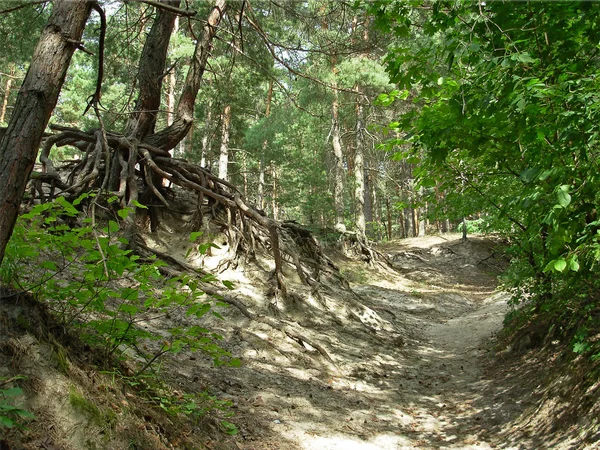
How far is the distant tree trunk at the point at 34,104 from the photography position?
6.97ft

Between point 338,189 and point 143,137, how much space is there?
438 inches

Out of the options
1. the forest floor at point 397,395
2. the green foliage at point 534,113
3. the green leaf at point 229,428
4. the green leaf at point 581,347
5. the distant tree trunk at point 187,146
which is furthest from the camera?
the distant tree trunk at point 187,146

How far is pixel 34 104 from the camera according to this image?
2.24 m

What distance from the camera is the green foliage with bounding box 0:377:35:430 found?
180 cm

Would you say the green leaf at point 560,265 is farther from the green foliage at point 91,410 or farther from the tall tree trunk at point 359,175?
the tall tree trunk at point 359,175

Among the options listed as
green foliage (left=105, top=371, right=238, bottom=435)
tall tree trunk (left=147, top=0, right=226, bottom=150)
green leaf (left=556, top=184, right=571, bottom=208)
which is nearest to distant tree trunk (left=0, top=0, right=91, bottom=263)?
green foliage (left=105, top=371, right=238, bottom=435)

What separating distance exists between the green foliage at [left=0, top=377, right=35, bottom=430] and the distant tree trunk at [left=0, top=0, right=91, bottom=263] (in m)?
0.64

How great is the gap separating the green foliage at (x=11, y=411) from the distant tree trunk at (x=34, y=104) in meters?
0.64

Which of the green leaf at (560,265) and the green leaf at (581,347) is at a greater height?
the green leaf at (560,265)

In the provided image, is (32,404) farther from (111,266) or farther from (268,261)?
(268,261)

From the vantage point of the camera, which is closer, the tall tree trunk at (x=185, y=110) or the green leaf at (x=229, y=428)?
the green leaf at (x=229, y=428)

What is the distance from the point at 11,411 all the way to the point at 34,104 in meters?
1.50

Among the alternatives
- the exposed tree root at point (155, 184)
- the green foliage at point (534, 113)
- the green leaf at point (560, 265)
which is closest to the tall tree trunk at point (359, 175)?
the exposed tree root at point (155, 184)

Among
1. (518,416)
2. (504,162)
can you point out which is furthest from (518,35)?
(518,416)
